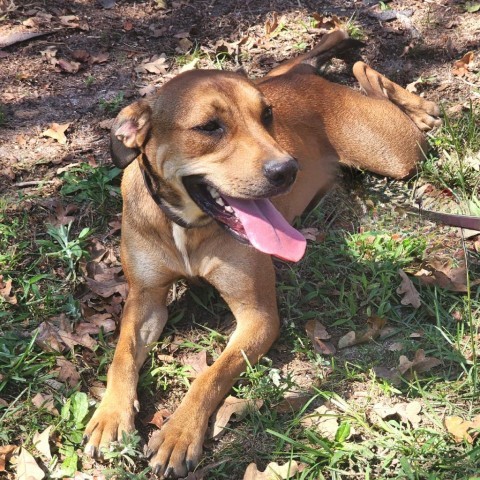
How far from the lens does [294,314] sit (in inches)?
183

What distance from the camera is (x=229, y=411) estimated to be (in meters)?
3.96

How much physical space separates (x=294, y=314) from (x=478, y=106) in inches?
102

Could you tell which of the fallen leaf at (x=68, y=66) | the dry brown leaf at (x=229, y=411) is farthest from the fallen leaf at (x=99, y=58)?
the dry brown leaf at (x=229, y=411)

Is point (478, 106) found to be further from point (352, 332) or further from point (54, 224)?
point (54, 224)

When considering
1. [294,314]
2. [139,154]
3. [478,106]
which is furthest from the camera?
[478,106]

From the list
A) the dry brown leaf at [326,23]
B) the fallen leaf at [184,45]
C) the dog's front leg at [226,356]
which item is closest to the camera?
the dog's front leg at [226,356]

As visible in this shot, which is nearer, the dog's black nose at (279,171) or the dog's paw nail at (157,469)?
the dog's paw nail at (157,469)

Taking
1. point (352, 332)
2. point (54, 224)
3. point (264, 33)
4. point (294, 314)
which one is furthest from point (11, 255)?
point (264, 33)

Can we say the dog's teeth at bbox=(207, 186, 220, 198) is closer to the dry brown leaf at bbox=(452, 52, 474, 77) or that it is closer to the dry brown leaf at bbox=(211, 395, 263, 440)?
the dry brown leaf at bbox=(211, 395, 263, 440)

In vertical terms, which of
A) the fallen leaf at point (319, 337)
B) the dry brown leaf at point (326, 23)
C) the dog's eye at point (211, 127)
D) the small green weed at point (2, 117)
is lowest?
the fallen leaf at point (319, 337)

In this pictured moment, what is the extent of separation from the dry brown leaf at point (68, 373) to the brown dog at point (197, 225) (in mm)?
240

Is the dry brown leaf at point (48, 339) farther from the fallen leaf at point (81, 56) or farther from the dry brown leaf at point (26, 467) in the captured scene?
the fallen leaf at point (81, 56)

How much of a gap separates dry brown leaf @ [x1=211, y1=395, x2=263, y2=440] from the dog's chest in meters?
0.81

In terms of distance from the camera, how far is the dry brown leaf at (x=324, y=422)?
150 inches
